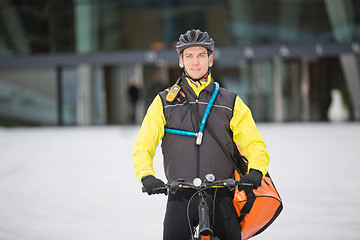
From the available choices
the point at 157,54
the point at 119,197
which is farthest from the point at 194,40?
the point at 157,54

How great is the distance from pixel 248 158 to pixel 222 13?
74.5ft

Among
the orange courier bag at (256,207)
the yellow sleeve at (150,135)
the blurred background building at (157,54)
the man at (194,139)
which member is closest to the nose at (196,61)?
the man at (194,139)

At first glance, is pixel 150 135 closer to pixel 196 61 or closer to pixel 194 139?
pixel 194 139

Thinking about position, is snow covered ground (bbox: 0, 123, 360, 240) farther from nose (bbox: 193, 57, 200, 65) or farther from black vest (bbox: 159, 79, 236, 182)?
nose (bbox: 193, 57, 200, 65)

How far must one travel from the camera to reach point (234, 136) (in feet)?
8.41

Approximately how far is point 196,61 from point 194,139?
1.24 ft

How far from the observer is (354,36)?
23.2 metres

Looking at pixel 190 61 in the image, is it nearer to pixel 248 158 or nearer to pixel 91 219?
pixel 248 158

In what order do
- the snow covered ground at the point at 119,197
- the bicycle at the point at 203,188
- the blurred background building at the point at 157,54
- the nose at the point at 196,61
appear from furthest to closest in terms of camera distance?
1. the blurred background building at the point at 157,54
2. the snow covered ground at the point at 119,197
3. the nose at the point at 196,61
4. the bicycle at the point at 203,188

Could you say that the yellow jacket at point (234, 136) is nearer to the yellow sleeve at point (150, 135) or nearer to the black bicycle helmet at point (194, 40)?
the yellow sleeve at point (150, 135)

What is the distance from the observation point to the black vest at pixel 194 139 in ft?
7.98

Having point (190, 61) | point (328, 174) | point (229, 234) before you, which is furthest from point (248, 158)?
point (328, 174)

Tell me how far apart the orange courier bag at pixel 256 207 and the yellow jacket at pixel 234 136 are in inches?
5.9

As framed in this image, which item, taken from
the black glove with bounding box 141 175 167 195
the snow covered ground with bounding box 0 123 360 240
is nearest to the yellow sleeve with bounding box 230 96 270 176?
the black glove with bounding box 141 175 167 195
